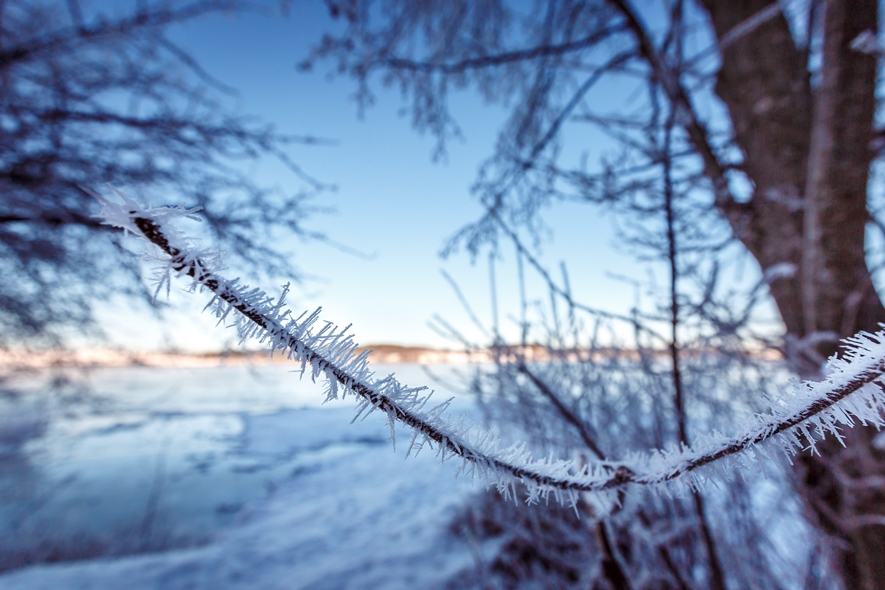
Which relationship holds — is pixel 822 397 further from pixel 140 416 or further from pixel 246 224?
pixel 140 416

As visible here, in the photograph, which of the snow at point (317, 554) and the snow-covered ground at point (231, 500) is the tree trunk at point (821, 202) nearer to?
the snow-covered ground at point (231, 500)

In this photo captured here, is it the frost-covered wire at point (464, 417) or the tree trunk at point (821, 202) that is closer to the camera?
the frost-covered wire at point (464, 417)

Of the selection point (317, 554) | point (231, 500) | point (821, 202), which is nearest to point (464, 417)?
point (821, 202)

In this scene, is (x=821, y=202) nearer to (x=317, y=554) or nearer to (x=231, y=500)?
(x=317, y=554)

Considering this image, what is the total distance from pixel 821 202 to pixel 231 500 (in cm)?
823

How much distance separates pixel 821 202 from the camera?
1441 millimetres

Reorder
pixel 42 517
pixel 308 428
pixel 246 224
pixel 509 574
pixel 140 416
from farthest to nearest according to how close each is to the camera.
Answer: pixel 140 416, pixel 308 428, pixel 42 517, pixel 509 574, pixel 246 224

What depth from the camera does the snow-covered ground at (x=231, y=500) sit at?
3.73m

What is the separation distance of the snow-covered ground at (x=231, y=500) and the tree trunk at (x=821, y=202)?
1592mm

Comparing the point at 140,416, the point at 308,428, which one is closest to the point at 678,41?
the point at 308,428

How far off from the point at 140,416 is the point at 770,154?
56.4 feet

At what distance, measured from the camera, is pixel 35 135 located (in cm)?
268

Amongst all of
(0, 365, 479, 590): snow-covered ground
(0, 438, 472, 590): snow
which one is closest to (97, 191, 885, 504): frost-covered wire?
(0, 365, 479, 590): snow-covered ground

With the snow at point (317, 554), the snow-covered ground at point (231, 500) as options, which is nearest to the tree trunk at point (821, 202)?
the snow-covered ground at point (231, 500)
